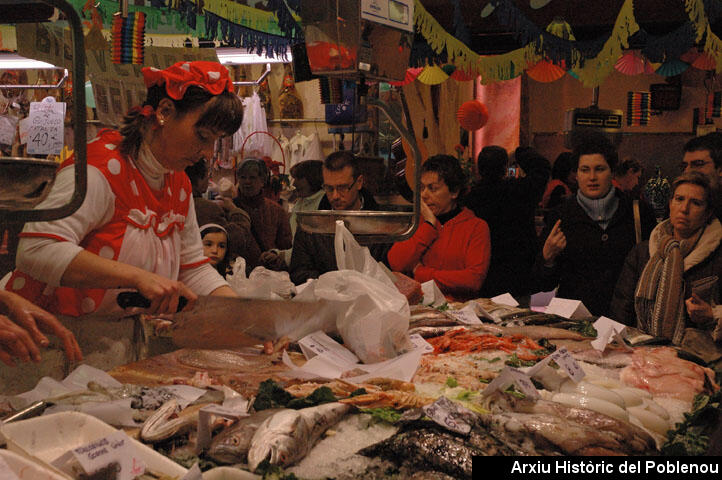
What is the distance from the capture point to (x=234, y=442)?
4.74ft

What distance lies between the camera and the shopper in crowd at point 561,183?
6.80 meters

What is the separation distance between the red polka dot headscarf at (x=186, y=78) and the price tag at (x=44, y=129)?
33 cm

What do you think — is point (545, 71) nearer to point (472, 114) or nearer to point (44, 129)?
point (472, 114)

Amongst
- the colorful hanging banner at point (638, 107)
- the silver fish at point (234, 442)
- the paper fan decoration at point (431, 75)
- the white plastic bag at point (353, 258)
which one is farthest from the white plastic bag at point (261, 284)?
the colorful hanging banner at point (638, 107)

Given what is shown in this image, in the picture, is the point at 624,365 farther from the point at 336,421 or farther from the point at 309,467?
the point at 309,467

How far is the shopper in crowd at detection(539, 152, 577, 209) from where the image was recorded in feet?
22.3

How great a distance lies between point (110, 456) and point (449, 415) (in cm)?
71

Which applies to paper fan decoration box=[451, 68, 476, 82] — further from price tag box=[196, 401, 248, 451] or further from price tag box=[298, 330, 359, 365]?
price tag box=[196, 401, 248, 451]

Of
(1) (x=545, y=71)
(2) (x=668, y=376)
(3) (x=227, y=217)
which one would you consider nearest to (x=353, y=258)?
(2) (x=668, y=376)

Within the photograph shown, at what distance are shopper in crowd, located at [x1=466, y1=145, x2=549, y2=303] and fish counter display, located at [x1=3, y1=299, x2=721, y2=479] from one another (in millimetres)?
1958

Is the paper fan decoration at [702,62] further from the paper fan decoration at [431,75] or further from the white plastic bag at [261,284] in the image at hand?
the white plastic bag at [261,284]

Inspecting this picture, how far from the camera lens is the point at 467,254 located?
13.0 feet

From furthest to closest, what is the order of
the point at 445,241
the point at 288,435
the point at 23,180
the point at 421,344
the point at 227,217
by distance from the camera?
the point at 227,217
the point at 445,241
the point at 421,344
the point at 288,435
the point at 23,180

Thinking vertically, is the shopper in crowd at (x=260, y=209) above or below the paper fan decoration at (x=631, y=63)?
below
